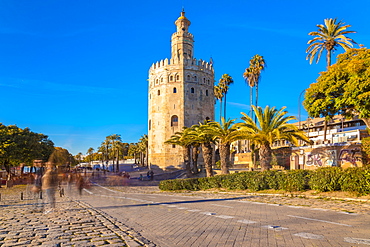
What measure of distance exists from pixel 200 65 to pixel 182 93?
282 inches

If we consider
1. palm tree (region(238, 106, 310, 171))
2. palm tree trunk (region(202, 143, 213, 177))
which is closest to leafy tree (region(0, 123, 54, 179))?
palm tree trunk (region(202, 143, 213, 177))

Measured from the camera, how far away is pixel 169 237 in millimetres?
7027

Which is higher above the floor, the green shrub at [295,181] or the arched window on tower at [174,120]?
the arched window on tower at [174,120]

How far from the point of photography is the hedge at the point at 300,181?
548 inches

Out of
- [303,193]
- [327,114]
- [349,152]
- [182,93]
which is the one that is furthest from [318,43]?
[182,93]

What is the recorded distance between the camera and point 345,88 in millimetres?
21094

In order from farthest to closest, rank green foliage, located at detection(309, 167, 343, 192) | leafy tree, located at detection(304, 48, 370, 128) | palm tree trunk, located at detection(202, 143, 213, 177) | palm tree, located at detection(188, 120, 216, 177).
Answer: palm tree trunk, located at detection(202, 143, 213, 177)
palm tree, located at detection(188, 120, 216, 177)
leafy tree, located at detection(304, 48, 370, 128)
green foliage, located at detection(309, 167, 343, 192)

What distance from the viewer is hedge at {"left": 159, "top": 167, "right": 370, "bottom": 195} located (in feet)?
45.7

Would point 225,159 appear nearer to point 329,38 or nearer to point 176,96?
point 329,38

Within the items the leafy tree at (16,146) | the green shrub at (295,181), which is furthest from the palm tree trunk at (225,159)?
the leafy tree at (16,146)

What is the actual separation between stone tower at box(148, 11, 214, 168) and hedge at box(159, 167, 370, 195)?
3375 cm

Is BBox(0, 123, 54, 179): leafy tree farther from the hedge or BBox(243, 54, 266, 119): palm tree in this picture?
Answer: BBox(243, 54, 266, 119): palm tree

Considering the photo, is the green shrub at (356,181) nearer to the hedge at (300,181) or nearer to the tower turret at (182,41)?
the hedge at (300,181)

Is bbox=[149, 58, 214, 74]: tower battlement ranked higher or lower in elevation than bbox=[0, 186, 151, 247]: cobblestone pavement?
higher
